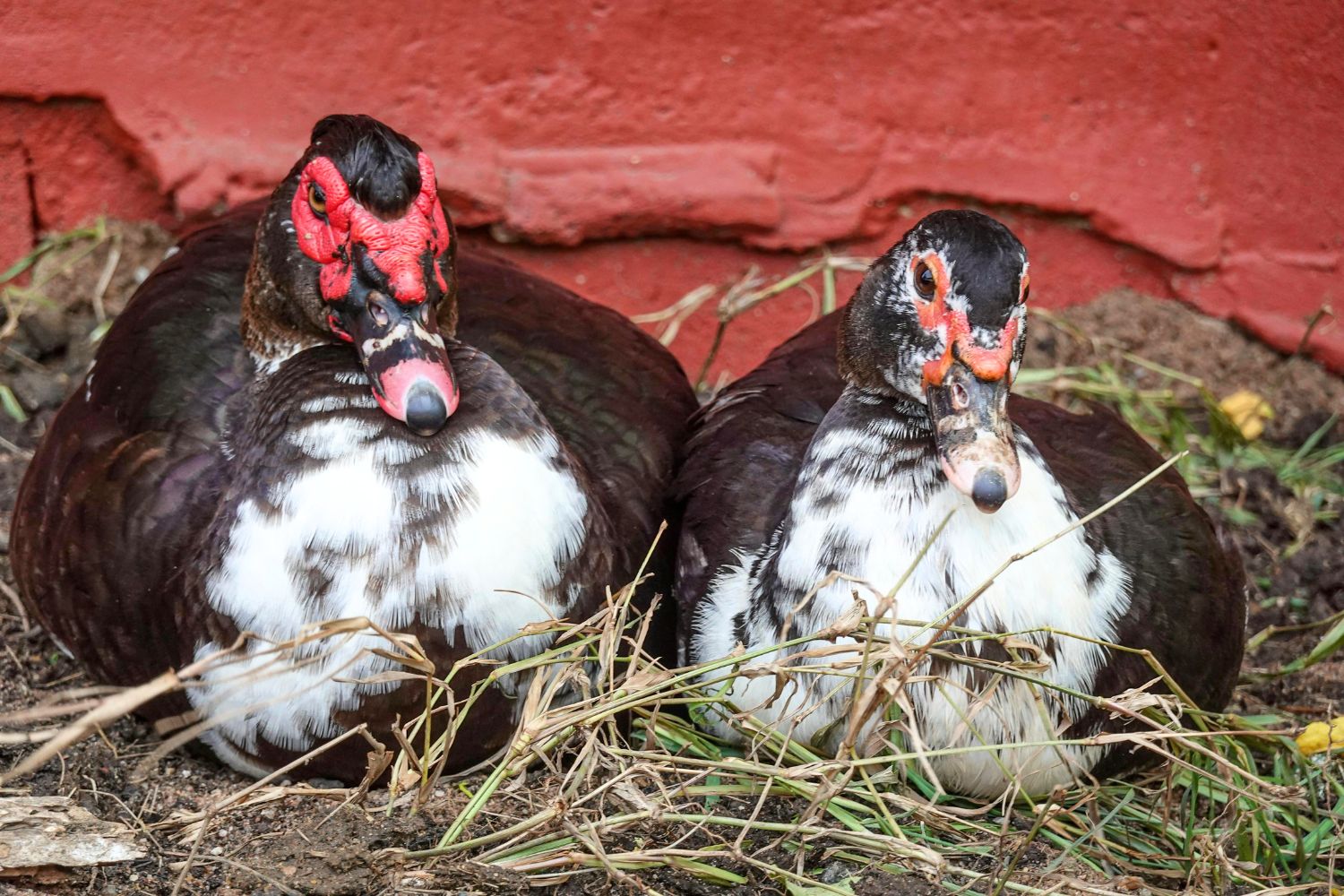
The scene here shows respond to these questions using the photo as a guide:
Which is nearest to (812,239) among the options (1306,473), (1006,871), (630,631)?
(1306,473)

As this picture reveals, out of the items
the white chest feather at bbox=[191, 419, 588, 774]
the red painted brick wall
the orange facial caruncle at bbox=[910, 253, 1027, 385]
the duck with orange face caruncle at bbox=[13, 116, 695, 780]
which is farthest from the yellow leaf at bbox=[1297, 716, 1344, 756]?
the red painted brick wall

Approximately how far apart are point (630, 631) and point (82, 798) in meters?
1.11

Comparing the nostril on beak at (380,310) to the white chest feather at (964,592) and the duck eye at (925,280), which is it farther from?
the duck eye at (925,280)

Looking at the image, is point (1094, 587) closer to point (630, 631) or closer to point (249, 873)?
point (630, 631)

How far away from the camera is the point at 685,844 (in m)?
2.80

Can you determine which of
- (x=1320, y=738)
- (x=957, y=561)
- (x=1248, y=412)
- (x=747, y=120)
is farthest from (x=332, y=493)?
Result: (x=1248, y=412)

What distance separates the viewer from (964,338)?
2846 millimetres

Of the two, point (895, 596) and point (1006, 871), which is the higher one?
point (895, 596)

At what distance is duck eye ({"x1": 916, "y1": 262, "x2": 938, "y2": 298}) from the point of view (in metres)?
2.93

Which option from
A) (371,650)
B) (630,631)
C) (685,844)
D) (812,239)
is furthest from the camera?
(812,239)

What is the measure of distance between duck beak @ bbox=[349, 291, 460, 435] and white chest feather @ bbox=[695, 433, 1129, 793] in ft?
2.36

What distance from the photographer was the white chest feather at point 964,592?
9.46 ft

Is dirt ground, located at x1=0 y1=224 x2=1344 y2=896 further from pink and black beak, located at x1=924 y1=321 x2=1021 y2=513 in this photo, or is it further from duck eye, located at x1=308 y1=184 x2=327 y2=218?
duck eye, located at x1=308 y1=184 x2=327 y2=218

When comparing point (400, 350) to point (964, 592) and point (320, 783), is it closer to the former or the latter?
point (320, 783)
